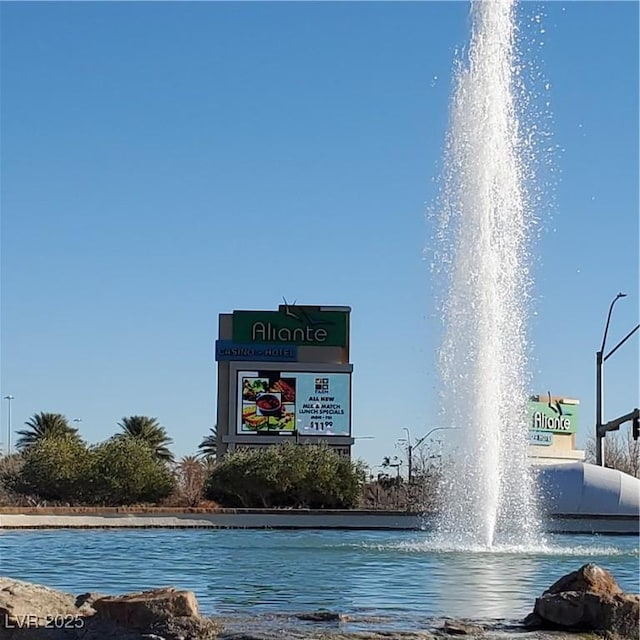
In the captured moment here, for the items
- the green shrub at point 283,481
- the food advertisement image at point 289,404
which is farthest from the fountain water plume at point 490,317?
the food advertisement image at point 289,404

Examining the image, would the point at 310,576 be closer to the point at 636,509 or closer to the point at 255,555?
the point at 255,555

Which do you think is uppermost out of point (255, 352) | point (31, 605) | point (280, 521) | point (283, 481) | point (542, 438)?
point (255, 352)

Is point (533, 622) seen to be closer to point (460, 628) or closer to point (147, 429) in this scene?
point (460, 628)

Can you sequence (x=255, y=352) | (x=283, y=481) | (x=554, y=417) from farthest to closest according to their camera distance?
(x=554, y=417), (x=255, y=352), (x=283, y=481)

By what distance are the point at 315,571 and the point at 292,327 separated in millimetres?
39300

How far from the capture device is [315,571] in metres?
17.0

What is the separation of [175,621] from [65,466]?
1198 inches

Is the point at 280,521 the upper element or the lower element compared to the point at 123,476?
lower

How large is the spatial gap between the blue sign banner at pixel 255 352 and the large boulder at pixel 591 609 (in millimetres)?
43678

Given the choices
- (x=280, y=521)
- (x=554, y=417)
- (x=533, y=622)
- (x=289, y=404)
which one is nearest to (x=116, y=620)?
(x=533, y=622)

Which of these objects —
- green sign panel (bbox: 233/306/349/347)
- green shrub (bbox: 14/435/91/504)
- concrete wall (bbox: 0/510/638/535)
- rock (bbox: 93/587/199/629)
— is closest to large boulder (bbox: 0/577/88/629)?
rock (bbox: 93/587/199/629)

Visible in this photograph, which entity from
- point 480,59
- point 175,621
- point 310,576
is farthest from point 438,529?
point 175,621

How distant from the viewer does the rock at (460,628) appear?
10.3m

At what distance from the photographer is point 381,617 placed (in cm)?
1148
